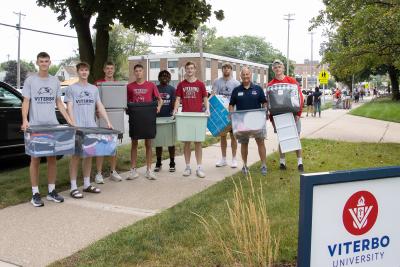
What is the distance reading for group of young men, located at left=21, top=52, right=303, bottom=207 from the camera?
19.0ft

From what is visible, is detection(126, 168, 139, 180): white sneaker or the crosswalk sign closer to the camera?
detection(126, 168, 139, 180): white sneaker

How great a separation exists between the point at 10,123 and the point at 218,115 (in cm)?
388

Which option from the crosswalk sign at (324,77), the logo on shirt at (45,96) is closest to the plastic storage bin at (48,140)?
the logo on shirt at (45,96)

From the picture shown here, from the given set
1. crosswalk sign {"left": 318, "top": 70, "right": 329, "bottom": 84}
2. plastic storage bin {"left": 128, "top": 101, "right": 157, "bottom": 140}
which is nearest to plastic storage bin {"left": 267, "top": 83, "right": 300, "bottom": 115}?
plastic storage bin {"left": 128, "top": 101, "right": 157, "bottom": 140}

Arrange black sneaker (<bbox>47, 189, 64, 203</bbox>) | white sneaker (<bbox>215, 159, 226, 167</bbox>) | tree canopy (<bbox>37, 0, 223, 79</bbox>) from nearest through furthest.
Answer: black sneaker (<bbox>47, 189, 64, 203</bbox>) → tree canopy (<bbox>37, 0, 223, 79</bbox>) → white sneaker (<bbox>215, 159, 226, 167</bbox>)

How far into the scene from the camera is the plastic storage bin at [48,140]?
219 inches

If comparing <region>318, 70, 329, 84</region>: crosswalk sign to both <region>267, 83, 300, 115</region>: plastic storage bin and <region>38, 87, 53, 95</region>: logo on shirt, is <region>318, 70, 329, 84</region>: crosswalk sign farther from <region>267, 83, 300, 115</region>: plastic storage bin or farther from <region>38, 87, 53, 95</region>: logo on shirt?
<region>38, 87, 53, 95</region>: logo on shirt

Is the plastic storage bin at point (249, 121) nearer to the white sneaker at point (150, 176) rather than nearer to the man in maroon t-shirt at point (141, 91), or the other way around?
the man in maroon t-shirt at point (141, 91)

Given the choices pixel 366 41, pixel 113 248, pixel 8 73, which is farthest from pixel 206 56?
pixel 113 248

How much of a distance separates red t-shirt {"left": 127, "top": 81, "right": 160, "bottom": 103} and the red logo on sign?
499cm

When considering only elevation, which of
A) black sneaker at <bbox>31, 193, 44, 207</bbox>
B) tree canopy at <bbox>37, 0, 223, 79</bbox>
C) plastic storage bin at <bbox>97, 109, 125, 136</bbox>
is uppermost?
tree canopy at <bbox>37, 0, 223, 79</bbox>

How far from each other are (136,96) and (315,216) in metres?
5.13

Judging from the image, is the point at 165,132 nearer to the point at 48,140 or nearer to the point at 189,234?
the point at 48,140

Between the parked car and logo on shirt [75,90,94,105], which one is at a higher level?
logo on shirt [75,90,94,105]
